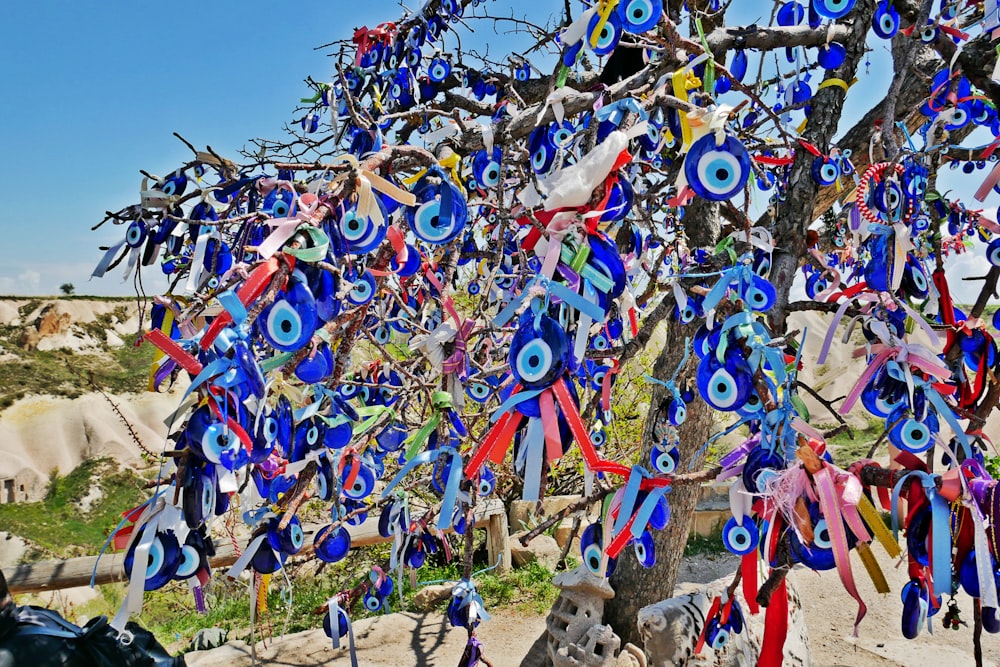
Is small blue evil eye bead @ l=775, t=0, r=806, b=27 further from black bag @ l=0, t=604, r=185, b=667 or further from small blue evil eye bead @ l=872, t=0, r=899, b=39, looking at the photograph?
black bag @ l=0, t=604, r=185, b=667

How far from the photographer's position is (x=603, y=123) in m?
1.05

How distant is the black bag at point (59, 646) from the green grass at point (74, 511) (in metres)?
6.18

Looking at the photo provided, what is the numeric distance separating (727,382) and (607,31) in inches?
31.9

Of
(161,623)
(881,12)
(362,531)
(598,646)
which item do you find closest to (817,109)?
(881,12)

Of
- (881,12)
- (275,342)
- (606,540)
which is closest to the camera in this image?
(275,342)

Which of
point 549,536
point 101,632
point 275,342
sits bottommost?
point 549,536

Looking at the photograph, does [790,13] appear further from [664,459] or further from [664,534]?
[664,534]

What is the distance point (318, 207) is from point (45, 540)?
8312 millimetres

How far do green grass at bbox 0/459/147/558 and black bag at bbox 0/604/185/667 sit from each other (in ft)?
20.3

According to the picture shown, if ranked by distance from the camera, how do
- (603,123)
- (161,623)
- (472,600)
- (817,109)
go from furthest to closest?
(161,623) < (817,109) < (472,600) < (603,123)

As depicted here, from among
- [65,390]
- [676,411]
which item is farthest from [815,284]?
[65,390]

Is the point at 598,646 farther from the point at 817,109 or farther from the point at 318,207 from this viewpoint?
the point at 817,109

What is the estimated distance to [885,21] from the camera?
1909 millimetres

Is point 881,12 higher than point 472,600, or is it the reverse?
point 881,12
